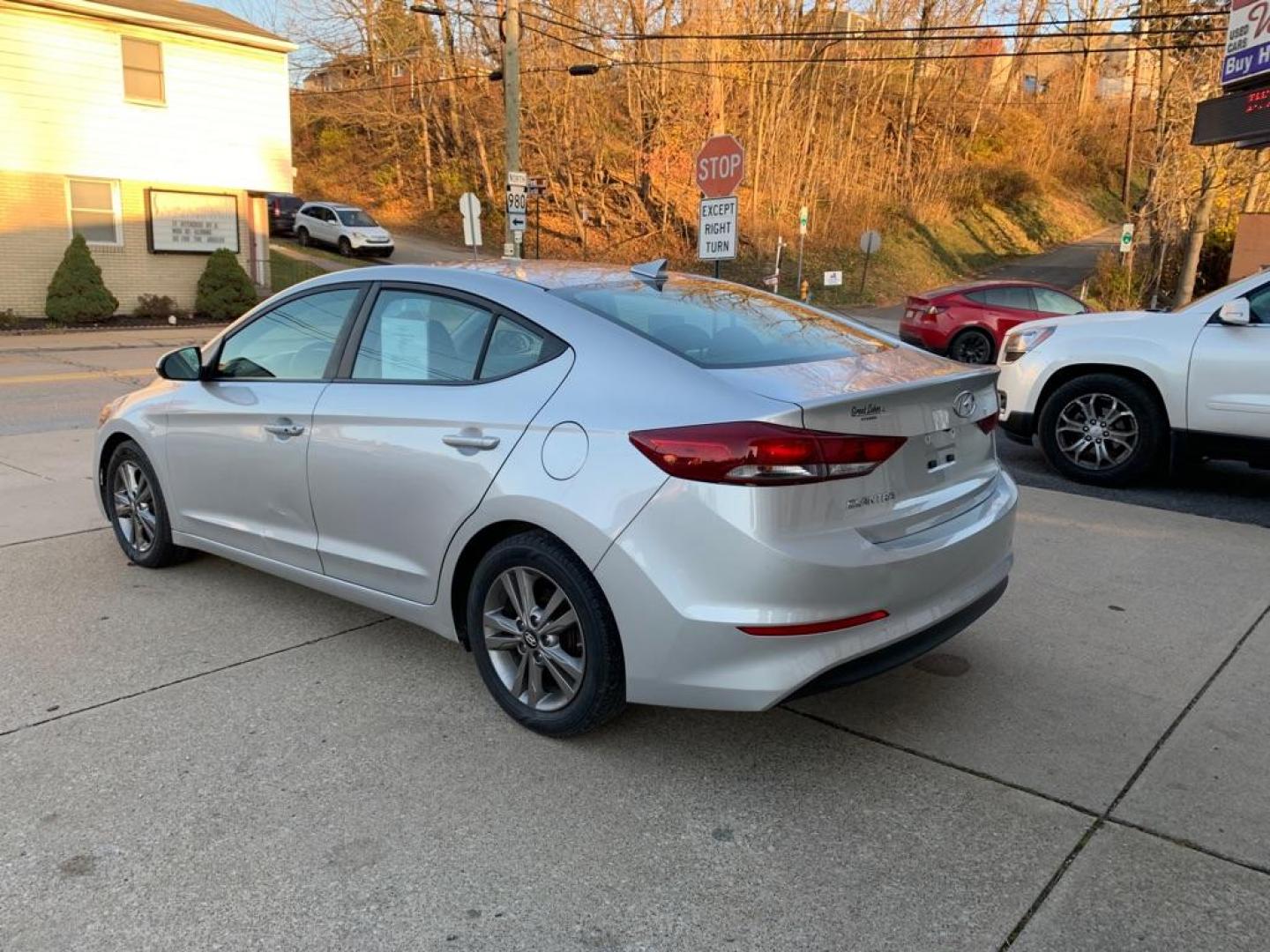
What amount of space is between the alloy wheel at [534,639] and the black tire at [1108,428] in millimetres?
5442

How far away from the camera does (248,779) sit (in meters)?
3.18

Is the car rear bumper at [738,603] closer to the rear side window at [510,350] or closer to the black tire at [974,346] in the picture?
the rear side window at [510,350]

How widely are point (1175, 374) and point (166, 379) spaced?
6273 mm

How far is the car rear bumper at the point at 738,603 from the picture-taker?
9.48ft

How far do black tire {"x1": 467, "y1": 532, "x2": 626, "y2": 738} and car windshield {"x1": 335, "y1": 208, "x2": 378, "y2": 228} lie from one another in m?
30.4

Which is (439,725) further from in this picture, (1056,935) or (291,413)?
(1056,935)

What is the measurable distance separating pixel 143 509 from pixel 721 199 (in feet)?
22.3

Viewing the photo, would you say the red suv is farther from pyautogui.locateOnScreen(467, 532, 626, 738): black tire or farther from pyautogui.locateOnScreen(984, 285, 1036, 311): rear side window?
pyautogui.locateOnScreen(467, 532, 626, 738): black tire

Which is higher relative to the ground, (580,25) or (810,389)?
(580,25)

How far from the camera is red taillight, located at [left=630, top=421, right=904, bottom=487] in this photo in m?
2.88

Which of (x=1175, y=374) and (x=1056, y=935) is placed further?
(x=1175, y=374)

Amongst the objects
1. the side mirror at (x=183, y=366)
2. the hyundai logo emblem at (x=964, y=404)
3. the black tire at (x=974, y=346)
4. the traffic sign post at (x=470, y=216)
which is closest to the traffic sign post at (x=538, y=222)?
the traffic sign post at (x=470, y=216)

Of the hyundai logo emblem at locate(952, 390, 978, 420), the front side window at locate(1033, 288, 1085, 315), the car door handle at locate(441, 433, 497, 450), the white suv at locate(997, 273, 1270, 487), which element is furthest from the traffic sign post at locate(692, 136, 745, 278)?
the front side window at locate(1033, 288, 1085, 315)

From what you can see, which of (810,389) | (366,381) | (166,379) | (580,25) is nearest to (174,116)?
(580,25)
